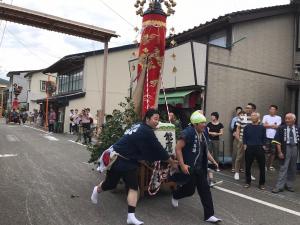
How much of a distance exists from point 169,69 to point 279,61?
14.3ft

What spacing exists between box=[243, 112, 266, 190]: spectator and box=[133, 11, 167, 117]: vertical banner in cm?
241

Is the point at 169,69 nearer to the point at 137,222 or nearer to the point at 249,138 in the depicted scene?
the point at 249,138

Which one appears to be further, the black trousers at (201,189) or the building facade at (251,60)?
the building facade at (251,60)

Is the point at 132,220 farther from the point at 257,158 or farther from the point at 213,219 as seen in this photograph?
the point at 257,158

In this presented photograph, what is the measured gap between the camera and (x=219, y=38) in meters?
13.5

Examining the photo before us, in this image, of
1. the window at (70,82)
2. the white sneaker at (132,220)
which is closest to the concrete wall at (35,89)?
the window at (70,82)

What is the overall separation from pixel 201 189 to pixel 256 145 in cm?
296

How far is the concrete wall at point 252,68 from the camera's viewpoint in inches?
469

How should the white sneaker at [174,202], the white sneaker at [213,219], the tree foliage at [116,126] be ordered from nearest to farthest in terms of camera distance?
the white sneaker at [213,219], the white sneaker at [174,202], the tree foliage at [116,126]

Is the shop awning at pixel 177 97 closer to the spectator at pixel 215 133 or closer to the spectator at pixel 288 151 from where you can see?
the spectator at pixel 215 133

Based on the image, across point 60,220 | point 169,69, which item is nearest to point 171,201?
point 60,220

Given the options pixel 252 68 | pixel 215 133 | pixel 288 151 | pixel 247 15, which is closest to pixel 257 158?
pixel 288 151

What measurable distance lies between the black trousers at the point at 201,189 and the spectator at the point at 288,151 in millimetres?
2964

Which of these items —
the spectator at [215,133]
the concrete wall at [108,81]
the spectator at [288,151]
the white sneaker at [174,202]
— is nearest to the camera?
the white sneaker at [174,202]
